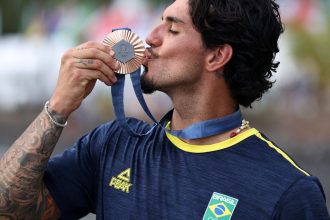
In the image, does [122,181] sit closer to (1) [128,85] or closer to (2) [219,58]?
(2) [219,58]

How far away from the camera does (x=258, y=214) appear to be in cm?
326

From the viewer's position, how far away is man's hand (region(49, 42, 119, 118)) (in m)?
3.39

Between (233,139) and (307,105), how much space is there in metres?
15.9

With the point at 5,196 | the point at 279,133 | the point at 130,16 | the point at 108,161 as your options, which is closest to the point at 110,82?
the point at 108,161

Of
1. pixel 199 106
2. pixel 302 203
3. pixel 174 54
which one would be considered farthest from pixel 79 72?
pixel 302 203

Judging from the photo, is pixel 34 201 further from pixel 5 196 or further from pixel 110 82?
pixel 110 82

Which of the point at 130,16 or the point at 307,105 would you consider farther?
the point at 130,16

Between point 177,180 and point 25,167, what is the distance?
0.61 meters

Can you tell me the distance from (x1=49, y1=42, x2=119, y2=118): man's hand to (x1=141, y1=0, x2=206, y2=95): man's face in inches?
8.3

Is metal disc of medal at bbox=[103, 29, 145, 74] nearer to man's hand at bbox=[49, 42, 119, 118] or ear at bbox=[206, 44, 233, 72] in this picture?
man's hand at bbox=[49, 42, 119, 118]

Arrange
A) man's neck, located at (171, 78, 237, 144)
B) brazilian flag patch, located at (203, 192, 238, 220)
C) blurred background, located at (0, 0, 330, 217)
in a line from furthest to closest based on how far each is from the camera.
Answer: blurred background, located at (0, 0, 330, 217), man's neck, located at (171, 78, 237, 144), brazilian flag patch, located at (203, 192, 238, 220)

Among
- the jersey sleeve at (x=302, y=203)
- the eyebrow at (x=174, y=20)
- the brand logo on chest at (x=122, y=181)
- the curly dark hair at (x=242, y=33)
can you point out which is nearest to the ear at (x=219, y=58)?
the curly dark hair at (x=242, y=33)

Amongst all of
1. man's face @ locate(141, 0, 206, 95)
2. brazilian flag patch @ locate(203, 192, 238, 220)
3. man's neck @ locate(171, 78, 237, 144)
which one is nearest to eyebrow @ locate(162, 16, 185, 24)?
man's face @ locate(141, 0, 206, 95)

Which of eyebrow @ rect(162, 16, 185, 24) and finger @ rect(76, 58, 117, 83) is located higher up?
eyebrow @ rect(162, 16, 185, 24)
